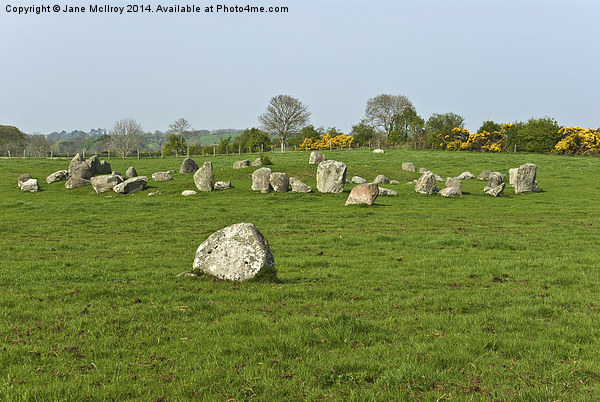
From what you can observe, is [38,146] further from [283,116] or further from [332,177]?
[332,177]

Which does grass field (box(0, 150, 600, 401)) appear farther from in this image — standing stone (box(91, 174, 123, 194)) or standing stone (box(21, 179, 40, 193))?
standing stone (box(21, 179, 40, 193))

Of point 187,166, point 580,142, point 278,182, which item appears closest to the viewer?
point 278,182

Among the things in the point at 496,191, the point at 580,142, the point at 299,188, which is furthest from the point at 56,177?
the point at 580,142

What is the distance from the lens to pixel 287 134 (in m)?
106

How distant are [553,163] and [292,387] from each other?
69.2m

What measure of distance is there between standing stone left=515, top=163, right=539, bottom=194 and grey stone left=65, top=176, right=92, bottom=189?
4166cm

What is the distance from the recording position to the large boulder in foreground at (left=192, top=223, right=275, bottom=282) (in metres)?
10.5

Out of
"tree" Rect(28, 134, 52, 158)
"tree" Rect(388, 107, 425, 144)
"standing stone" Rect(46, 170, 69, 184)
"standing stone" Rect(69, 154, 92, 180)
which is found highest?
"tree" Rect(388, 107, 425, 144)

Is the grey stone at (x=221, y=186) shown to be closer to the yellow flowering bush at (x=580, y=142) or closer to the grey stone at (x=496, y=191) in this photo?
the grey stone at (x=496, y=191)

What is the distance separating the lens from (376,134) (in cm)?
10938

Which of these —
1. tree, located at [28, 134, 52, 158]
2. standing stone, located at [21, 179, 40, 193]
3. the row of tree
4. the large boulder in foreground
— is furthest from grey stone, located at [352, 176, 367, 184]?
tree, located at [28, 134, 52, 158]

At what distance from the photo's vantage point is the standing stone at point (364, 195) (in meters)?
29.7

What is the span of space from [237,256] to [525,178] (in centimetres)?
3633

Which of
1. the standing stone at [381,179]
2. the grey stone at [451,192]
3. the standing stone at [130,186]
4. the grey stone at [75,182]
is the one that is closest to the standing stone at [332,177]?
the grey stone at [451,192]
